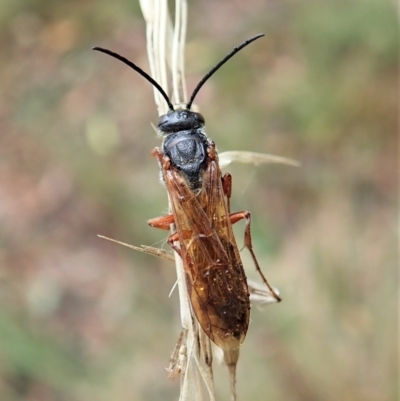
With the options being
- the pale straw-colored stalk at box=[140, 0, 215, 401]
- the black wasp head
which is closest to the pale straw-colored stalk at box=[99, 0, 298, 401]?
the pale straw-colored stalk at box=[140, 0, 215, 401]

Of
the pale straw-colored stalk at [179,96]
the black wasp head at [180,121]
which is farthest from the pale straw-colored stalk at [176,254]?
the black wasp head at [180,121]

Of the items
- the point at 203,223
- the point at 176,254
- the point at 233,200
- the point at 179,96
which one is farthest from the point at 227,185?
the point at 233,200

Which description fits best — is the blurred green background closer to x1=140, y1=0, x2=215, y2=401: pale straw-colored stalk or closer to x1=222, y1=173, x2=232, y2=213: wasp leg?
x1=222, y1=173, x2=232, y2=213: wasp leg

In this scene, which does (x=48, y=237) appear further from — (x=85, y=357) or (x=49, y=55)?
(x=49, y=55)

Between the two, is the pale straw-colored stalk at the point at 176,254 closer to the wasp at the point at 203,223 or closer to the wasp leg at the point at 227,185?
the wasp at the point at 203,223

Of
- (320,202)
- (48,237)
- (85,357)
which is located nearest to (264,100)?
(320,202)

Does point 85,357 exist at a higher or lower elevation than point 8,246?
lower
